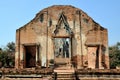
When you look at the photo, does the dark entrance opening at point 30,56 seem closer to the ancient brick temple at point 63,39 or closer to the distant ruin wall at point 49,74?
the ancient brick temple at point 63,39

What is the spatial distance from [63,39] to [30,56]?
3.56m

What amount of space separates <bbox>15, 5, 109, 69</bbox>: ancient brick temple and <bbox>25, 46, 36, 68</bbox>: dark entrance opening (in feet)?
0.80

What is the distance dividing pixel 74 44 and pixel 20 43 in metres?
4.90

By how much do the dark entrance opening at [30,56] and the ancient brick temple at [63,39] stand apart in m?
0.24

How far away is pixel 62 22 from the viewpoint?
2425cm

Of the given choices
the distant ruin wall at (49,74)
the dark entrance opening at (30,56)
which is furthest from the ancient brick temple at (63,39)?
the distant ruin wall at (49,74)

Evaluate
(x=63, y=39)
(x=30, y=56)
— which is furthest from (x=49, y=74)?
(x=30, y=56)

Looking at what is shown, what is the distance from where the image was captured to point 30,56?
24.9 meters

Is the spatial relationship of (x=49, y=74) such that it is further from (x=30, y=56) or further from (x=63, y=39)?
(x=30, y=56)

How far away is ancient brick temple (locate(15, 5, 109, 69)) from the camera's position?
2359 cm

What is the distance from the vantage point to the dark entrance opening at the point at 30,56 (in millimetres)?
24688

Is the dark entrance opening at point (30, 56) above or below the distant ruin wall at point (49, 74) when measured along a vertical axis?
above

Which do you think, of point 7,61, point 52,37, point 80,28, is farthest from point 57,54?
point 7,61

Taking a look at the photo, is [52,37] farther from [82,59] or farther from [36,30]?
[82,59]
